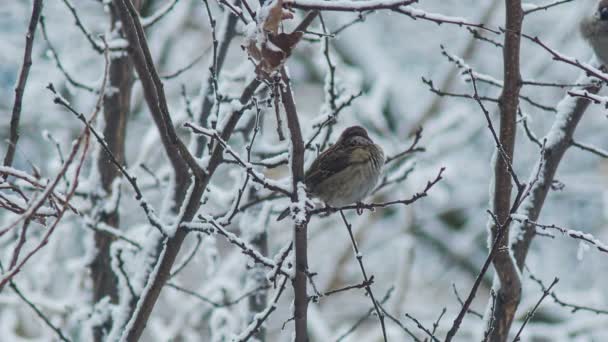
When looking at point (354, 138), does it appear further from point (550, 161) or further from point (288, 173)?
point (288, 173)

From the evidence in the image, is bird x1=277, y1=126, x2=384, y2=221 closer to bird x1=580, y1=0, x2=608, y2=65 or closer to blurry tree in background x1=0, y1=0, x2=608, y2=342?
blurry tree in background x1=0, y1=0, x2=608, y2=342

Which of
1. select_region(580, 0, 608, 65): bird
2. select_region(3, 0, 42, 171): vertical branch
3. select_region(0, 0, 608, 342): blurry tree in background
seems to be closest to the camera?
select_region(3, 0, 42, 171): vertical branch

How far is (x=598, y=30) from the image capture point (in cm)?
475

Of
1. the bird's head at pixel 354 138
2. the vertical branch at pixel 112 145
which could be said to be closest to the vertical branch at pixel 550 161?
the bird's head at pixel 354 138

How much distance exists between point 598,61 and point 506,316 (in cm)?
188

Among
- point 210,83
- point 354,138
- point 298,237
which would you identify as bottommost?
point 298,237

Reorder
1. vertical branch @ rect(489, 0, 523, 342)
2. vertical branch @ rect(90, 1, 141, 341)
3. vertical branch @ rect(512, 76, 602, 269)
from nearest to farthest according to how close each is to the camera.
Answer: vertical branch @ rect(489, 0, 523, 342)
vertical branch @ rect(512, 76, 602, 269)
vertical branch @ rect(90, 1, 141, 341)

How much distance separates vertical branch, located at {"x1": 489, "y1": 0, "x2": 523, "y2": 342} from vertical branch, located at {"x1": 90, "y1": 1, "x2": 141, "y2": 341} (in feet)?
6.76

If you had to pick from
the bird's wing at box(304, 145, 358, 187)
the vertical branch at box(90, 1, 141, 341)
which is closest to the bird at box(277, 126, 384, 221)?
the bird's wing at box(304, 145, 358, 187)

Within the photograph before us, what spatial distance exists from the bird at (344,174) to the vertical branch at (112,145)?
109 cm

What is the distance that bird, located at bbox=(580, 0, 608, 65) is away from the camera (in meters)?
4.73

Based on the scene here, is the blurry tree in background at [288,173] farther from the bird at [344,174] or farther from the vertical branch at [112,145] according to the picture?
the bird at [344,174]

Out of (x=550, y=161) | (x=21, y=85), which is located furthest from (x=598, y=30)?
(x=21, y=85)

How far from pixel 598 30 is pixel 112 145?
9.08ft
